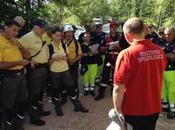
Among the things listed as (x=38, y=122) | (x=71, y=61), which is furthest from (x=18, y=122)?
(x=71, y=61)

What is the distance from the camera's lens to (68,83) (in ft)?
27.8

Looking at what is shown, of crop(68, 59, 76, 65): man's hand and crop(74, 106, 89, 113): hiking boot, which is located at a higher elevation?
crop(68, 59, 76, 65): man's hand

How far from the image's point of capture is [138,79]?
15.1ft

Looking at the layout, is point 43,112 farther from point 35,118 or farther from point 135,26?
point 135,26

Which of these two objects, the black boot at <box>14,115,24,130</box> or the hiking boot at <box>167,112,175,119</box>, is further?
the hiking boot at <box>167,112,175,119</box>

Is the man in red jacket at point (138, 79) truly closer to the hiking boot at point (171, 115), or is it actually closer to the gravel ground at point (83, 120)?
the gravel ground at point (83, 120)

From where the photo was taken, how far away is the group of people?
4.62 metres

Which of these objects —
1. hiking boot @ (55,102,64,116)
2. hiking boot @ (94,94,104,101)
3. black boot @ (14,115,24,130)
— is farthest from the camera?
hiking boot @ (94,94,104,101)

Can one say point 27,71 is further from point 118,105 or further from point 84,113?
point 118,105

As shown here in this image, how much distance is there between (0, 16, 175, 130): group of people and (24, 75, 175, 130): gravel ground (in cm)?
16

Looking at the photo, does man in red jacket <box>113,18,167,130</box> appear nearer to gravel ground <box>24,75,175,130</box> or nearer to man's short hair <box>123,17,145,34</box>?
man's short hair <box>123,17,145,34</box>

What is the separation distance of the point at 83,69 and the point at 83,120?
84.1 inches

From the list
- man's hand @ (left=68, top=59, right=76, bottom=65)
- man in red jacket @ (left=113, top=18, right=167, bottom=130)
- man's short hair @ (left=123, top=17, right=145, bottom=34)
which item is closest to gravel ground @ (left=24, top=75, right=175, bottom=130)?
man's hand @ (left=68, top=59, right=76, bottom=65)

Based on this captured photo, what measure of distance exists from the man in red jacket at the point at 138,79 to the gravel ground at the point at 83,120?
2945mm
